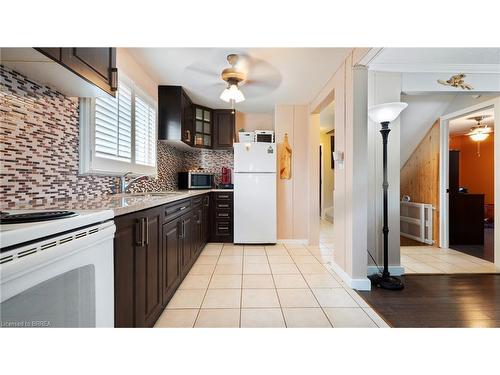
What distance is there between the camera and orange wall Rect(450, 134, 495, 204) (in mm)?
6387

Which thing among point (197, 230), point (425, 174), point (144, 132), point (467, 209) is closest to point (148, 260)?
point (197, 230)

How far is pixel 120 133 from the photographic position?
2.18m

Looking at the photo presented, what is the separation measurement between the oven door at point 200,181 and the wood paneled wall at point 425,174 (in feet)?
12.7

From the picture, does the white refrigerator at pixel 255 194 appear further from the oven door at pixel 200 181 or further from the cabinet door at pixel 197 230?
the cabinet door at pixel 197 230

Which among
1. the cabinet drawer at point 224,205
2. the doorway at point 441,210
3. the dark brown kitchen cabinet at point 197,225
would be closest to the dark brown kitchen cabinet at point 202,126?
the cabinet drawer at point 224,205

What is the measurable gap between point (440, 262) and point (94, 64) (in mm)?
4287

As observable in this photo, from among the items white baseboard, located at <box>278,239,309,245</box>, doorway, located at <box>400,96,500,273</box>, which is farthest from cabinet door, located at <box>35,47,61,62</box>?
doorway, located at <box>400,96,500,273</box>

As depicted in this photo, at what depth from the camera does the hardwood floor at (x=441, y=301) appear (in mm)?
1702
